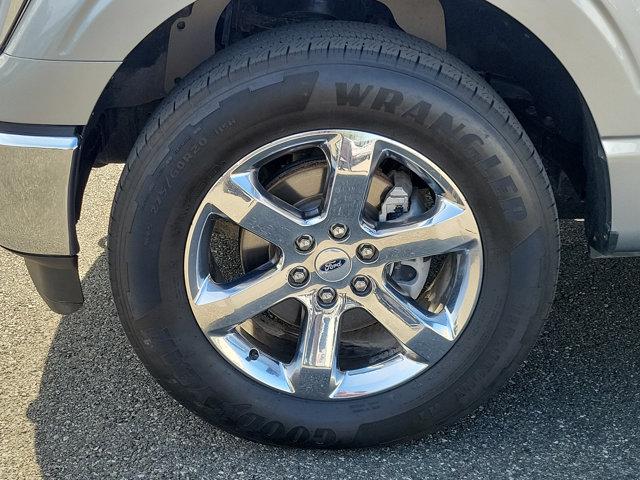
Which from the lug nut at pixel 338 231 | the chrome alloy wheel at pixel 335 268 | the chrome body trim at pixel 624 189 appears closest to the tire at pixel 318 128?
the chrome alloy wheel at pixel 335 268

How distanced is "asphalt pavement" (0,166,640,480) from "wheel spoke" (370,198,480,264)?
22.2 inches

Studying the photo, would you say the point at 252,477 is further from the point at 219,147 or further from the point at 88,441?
the point at 219,147

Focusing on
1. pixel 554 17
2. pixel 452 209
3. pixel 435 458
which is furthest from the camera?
pixel 435 458

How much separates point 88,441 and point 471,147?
131cm

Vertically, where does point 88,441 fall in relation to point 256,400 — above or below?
below

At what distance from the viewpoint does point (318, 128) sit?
2.10m

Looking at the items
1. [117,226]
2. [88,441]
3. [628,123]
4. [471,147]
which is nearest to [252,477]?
[88,441]

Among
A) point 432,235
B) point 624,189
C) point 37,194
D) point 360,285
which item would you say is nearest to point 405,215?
point 432,235

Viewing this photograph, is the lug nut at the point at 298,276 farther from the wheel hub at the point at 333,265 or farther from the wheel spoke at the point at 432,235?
the wheel spoke at the point at 432,235

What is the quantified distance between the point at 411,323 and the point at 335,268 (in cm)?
26

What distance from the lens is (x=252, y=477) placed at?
2.29m

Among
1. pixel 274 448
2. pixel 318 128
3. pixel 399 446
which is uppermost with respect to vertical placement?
pixel 318 128

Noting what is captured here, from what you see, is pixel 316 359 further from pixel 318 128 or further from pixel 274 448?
pixel 318 128

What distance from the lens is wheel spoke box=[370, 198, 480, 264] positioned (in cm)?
219
